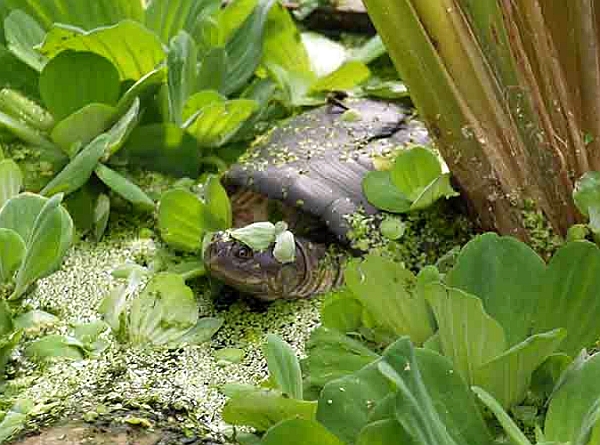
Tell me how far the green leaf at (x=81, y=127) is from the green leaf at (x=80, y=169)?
54 mm

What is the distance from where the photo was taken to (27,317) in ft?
4.19

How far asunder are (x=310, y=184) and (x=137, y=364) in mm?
364

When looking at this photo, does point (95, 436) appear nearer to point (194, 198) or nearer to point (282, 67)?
point (194, 198)

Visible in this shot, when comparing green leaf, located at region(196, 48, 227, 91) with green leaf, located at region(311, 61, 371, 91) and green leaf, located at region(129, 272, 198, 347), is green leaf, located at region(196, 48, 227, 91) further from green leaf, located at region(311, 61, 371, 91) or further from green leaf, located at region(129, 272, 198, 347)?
green leaf, located at region(129, 272, 198, 347)

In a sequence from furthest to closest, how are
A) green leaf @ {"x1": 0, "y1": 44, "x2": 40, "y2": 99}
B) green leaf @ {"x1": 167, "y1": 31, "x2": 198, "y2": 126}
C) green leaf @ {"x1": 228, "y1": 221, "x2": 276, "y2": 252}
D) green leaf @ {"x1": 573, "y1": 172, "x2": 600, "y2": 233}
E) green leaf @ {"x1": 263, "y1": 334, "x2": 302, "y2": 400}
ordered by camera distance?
1. green leaf @ {"x1": 0, "y1": 44, "x2": 40, "y2": 99}
2. green leaf @ {"x1": 167, "y1": 31, "x2": 198, "y2": 126}
3. green leaf @ {"x1": 228, "y1": 221, "x2": 276, "y2": 252}
4. green leaf @ {"x1": 573, "y1": 172, "x2": 600, "y2": 233}
5. green leaf @ {"x1": 263, "y1": 334, "x2": 302, "y2": 400}

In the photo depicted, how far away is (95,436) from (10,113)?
26.4 inches

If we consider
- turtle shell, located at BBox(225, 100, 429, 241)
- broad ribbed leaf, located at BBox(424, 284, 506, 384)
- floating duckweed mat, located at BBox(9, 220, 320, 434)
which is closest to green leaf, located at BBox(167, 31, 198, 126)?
turtle shell, located at BBox(225, 100, 429, 241)

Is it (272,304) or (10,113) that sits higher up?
(10,113)

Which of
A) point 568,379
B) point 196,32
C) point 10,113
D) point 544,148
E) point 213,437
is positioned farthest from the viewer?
point 196,32

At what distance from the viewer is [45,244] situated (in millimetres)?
1229

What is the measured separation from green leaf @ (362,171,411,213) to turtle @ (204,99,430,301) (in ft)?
0.10

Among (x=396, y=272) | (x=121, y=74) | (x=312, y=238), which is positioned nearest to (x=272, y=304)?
(x=312, y=238)

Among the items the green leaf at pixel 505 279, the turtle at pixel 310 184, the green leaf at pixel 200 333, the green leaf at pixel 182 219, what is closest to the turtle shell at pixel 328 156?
the turtle at pixel 310 184

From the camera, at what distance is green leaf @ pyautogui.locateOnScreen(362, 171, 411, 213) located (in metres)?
1.36
